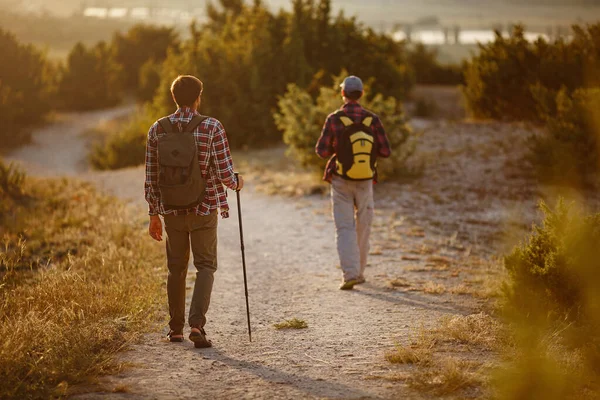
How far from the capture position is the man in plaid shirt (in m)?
5.64

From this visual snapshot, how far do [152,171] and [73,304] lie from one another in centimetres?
144

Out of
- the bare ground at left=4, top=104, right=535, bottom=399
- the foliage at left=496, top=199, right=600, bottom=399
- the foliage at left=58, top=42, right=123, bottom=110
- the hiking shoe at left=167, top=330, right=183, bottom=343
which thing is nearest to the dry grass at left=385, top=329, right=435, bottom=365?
the bare ground at left=4, top=104, right=535, bottom=399

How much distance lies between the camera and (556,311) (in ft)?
20.7

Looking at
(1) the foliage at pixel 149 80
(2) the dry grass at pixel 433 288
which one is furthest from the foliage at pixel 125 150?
(2) the dry grass at pixel 433 288

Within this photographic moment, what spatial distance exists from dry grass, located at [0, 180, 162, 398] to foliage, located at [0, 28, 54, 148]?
16620mm

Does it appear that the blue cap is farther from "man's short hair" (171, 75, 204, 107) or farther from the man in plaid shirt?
"man's short hair" (171, 75, 204, 107)

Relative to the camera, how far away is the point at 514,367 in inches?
196

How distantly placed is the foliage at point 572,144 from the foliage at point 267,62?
7.00m

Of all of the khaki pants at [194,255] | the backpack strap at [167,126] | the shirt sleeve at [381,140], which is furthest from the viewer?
the shirt sleeve at [381,140]

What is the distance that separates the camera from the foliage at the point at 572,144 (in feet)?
44.7

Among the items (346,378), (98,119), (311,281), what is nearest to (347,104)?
(311,281)

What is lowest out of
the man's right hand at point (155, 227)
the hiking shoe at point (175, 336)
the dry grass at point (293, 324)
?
the dry grass at point (293, 324)

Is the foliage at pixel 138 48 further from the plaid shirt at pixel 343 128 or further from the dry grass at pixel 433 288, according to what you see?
the dry grass at pixel 433 288

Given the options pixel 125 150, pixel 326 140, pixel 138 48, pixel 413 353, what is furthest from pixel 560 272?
pixel 138 48
